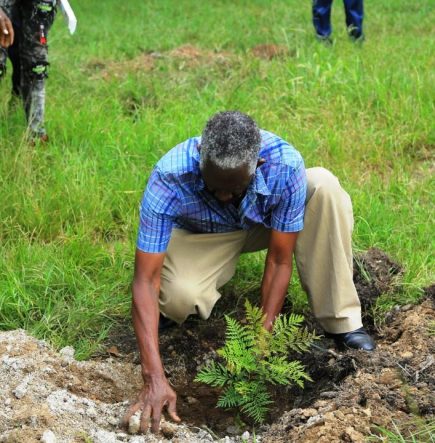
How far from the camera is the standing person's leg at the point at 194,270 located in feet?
10.9

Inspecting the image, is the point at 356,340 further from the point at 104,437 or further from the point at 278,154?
the point at 104,437

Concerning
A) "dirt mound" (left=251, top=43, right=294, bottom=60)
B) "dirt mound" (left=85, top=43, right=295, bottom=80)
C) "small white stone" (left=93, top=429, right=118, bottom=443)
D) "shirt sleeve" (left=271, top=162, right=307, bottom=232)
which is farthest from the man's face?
"dirt mound" (left=251, top=43, right=294, bottom=60)

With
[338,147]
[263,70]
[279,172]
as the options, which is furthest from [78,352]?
[263,70]

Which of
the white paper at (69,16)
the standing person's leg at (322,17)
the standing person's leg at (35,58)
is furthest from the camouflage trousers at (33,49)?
the standing person's leg at (322,17)

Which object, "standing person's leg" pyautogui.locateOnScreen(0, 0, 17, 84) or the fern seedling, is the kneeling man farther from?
"standing person's leg" pyautogui.locateOnScreen(0, 0, 17, 84)

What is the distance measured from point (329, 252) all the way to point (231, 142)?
82cm

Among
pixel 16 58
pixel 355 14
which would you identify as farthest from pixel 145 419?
pixel 355 14

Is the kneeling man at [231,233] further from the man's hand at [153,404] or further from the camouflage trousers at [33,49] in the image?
the camouflage trousers at [33,49]

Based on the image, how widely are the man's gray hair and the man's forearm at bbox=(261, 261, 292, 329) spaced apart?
0.57 metres

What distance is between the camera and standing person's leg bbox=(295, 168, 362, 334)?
3.26 metres

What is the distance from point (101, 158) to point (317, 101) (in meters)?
1.70

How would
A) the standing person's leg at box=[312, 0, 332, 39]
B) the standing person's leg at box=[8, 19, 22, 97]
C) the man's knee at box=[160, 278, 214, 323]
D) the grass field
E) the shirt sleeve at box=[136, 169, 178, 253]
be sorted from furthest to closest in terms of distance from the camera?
1. the standing person's leg at box=[312, 0, 332, 39]
2. the standing person's leg at box=[8, 19, 22, 97]
3. the grass field
4. the man's knee at box=[160, 278, 214, 323]
5. the shirt sleeve at box=[136, 169, 178, 253]

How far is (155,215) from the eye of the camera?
2.98m

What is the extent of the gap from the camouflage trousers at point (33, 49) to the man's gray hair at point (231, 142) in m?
2.21
